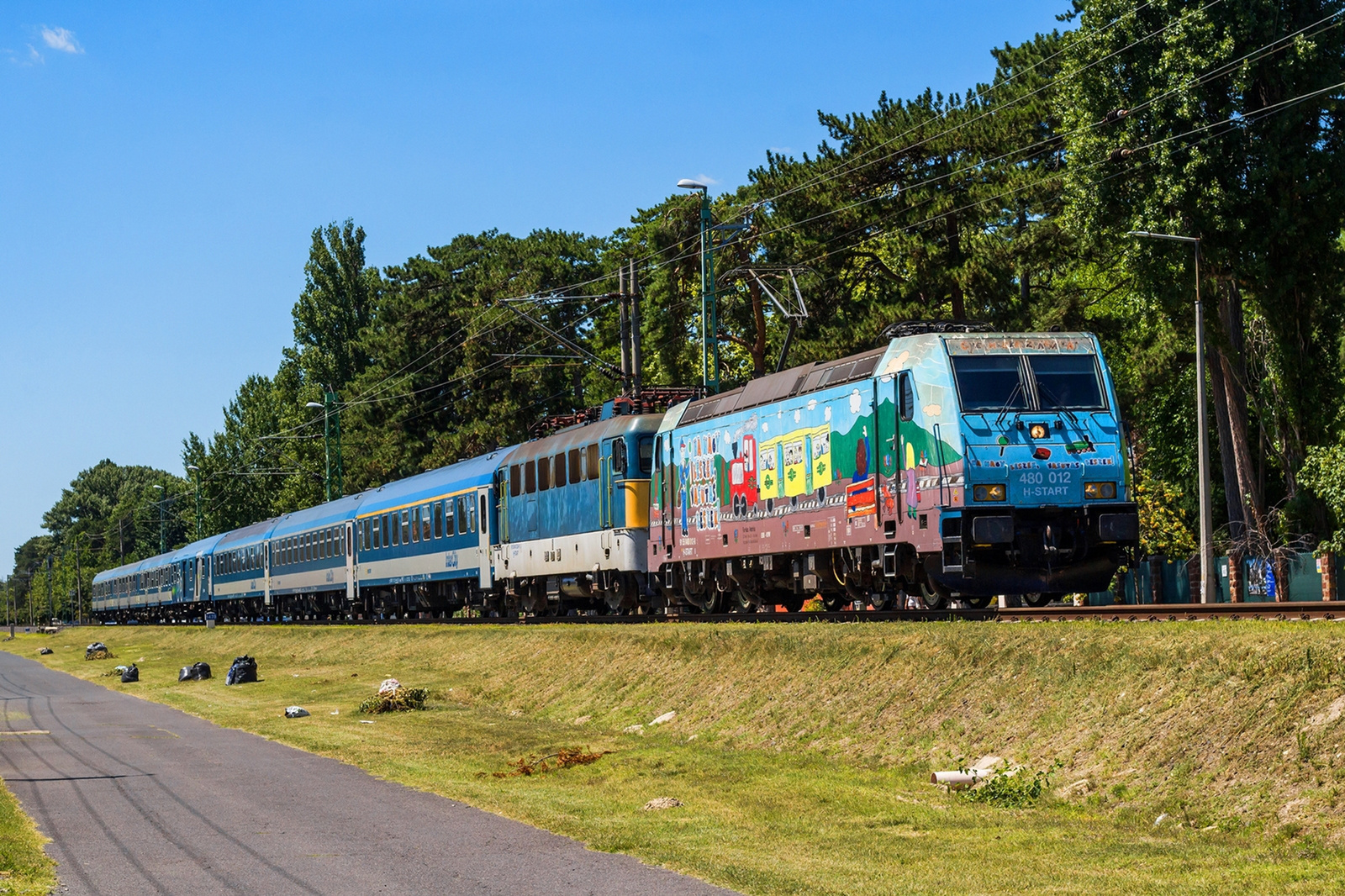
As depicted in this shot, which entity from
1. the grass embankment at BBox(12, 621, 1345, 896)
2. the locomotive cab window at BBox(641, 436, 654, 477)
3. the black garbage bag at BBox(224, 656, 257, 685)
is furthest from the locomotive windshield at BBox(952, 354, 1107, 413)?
the black garbage bag at BBox(224, 656, 257, 685)

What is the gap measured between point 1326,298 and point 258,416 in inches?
4059

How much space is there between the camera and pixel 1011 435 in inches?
854

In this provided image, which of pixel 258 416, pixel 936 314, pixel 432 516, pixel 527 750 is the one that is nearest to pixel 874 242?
pixel 936 314

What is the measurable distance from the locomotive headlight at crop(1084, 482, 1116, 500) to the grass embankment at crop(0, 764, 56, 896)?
1426 centimetres

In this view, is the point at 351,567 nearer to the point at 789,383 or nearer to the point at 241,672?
the point at 241,672

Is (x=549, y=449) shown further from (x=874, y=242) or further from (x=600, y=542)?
(x=874, y=242)

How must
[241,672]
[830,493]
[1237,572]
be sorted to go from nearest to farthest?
[830,493], [241,672], [1237,572]

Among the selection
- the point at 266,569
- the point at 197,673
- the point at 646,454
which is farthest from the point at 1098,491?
the point at 266,569

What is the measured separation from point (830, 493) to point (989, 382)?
3951 mm

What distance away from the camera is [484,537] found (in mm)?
41750

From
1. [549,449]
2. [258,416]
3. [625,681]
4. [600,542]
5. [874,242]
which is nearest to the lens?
[625,681]

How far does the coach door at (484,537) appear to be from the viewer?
41469mm

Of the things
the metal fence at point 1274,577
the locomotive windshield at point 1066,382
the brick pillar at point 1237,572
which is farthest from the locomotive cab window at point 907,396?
the brick pillar at point 1237,572

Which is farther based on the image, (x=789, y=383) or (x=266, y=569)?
(x=266, y=569)
